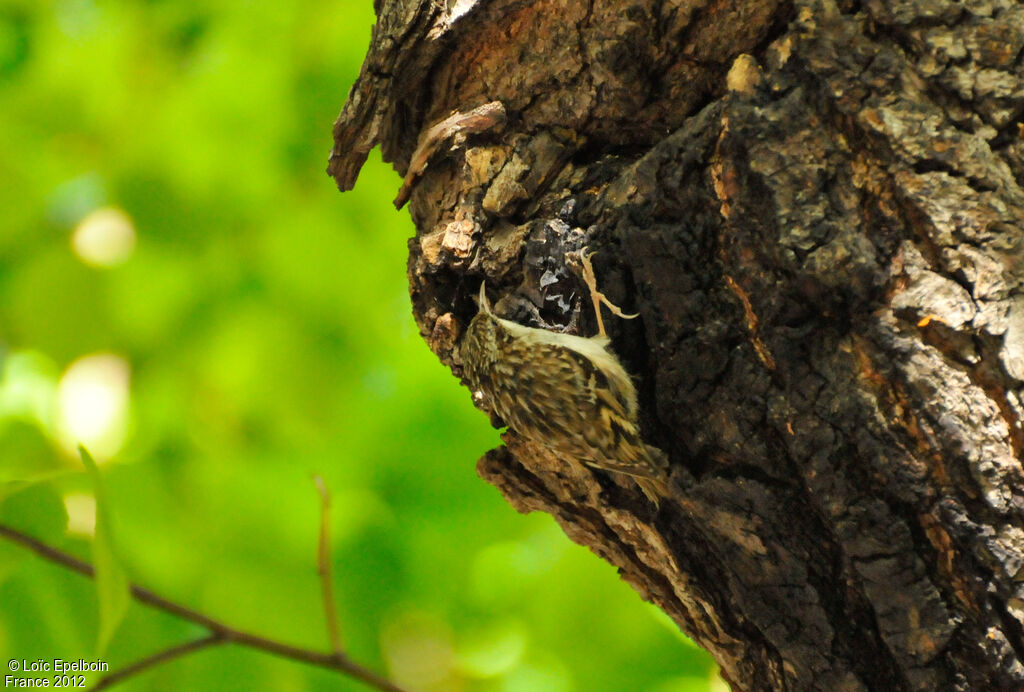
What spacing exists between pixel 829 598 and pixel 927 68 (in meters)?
0.81

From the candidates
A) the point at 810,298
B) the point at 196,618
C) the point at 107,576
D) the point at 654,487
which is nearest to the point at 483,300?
the point at 654,487

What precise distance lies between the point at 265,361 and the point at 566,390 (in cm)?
99

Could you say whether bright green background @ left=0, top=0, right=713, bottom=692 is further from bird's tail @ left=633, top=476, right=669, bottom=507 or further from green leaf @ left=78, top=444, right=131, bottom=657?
green leaf @ left=78, top=444, right=131, bottom=657

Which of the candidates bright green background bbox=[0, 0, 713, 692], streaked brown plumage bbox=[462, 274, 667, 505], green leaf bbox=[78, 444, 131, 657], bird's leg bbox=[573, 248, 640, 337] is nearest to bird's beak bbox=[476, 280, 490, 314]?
streaked brown plumage bbox=[462, 274, 667, 505]

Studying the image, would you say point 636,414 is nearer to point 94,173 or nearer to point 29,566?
point 29,566

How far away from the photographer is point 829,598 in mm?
1321

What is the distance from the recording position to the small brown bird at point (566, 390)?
59.0 inches

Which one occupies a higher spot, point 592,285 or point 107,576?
point 592,285

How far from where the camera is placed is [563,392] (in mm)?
1883

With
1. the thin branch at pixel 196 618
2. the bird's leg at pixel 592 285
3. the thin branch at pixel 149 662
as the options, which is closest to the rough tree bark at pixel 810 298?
the bird's leg at pixel 592 285

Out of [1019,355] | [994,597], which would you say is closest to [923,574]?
[994,597]

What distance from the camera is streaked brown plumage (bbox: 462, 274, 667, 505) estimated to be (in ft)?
4.95

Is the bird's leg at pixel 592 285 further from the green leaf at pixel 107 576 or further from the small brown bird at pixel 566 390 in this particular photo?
the green leaf at pixel 107 576

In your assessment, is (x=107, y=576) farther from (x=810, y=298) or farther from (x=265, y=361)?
(x=265, y=361)
